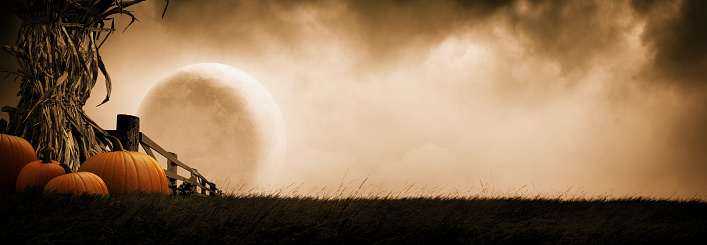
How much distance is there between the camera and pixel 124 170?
4285mm

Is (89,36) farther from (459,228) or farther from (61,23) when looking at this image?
(459,228)

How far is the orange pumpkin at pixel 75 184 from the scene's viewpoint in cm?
357

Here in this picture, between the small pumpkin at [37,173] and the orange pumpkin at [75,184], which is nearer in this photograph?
the orange pumpkin at [75,184]

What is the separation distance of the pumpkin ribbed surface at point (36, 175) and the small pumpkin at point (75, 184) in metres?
0.18

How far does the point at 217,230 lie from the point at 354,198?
2.36 m

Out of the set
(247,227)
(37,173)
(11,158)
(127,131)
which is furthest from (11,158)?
(247,227)

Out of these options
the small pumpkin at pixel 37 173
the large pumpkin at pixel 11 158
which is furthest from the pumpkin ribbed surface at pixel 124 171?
the large pumpkin at pixel 11 158

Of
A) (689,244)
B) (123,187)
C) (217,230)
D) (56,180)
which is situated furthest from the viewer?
(123,187)

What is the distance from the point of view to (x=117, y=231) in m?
2.67

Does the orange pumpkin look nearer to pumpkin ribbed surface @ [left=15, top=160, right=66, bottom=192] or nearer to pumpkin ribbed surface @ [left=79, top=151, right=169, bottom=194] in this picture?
pumpkin ribbed surface @ [left=15, top=160, right=66, bottom=192]

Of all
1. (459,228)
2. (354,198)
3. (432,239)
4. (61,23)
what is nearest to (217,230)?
(432,239)

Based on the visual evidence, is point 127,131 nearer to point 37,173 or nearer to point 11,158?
point 11,158

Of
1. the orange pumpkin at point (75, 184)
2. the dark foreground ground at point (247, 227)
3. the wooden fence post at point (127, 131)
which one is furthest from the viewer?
the wooden fence post at point (127, 131)

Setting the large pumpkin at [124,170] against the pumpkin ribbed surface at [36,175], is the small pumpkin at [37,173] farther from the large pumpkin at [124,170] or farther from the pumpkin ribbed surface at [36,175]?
the large pumpkin at [124,170]
